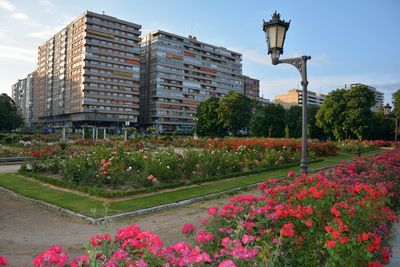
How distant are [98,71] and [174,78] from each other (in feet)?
85.2

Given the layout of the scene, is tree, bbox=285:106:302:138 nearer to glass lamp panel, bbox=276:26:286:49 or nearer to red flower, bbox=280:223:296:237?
glass lamp panel, bbox=276:26:286:49

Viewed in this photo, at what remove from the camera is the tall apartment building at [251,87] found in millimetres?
143625

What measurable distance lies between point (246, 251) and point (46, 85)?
428 ft

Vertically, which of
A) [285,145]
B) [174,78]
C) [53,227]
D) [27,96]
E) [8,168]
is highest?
[174,78]

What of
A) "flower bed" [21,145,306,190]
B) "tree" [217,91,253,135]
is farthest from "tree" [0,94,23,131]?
"flower bed" [21,145,306,190]

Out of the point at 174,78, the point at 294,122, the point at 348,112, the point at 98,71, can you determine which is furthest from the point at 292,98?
the point at 348,112

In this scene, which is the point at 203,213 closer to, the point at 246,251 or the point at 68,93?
the point at 246,251

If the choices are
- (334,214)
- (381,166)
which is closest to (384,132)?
(381,166)

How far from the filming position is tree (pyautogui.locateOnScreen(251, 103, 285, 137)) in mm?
69375

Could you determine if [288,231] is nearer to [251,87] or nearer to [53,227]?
[53,227]

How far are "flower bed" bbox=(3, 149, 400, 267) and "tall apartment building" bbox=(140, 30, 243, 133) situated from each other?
328 feet

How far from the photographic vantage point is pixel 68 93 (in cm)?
10088

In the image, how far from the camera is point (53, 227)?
25.2ft

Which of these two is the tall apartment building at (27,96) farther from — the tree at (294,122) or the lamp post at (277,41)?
the lamp post at (277,41)
